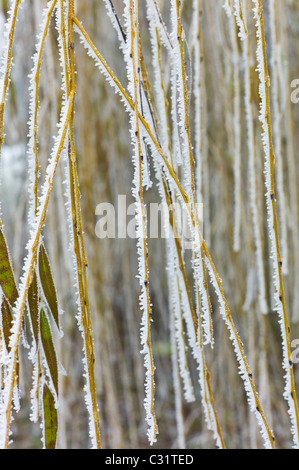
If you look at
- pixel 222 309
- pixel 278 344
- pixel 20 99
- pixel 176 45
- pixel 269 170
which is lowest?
pixel 278 344

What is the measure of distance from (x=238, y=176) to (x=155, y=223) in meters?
0.58

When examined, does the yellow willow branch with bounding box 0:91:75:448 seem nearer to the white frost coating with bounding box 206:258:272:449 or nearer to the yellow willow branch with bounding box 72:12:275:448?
the yellow willow branch with bounding box 72:12:275:448

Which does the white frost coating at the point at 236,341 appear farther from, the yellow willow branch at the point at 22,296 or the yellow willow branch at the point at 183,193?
the yellow willow branch at the point at 22,296

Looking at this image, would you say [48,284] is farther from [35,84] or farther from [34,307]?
[35,84]

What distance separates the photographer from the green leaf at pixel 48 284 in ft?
1.54

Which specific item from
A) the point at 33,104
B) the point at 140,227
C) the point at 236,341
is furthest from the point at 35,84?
the point at 236,341

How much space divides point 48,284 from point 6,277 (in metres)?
0.04

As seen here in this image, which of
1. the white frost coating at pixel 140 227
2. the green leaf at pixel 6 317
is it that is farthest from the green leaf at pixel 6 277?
the white frost coating at pixel 140 227

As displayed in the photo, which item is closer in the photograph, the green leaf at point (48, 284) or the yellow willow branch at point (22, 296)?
the yellow willow branch at point (22, 296)

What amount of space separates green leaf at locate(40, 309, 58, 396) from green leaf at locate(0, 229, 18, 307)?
1.4 inches

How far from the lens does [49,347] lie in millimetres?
466

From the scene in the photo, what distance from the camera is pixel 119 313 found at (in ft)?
6.09
